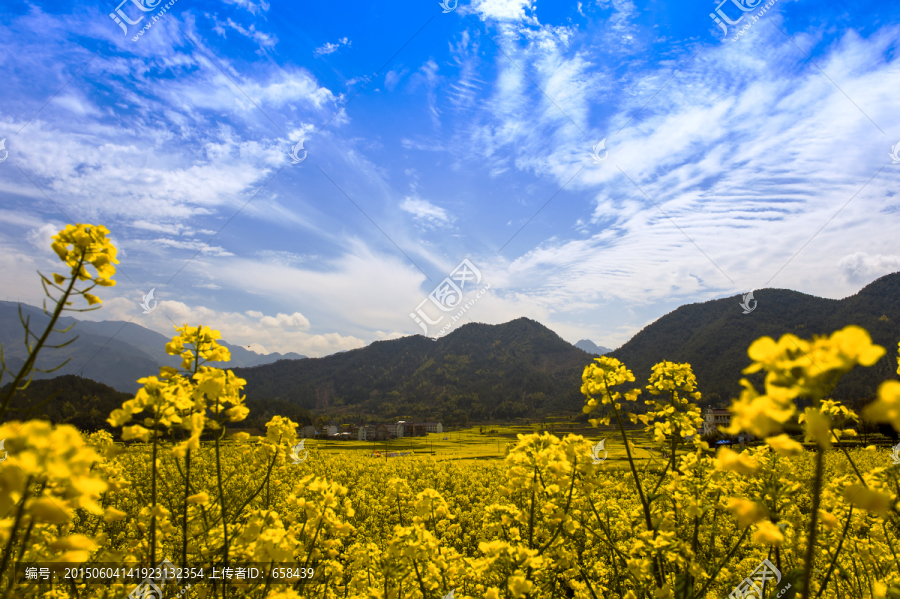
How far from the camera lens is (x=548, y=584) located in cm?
402

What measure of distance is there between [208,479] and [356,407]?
4092 inches

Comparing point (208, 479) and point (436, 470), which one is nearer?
point (208, 479)

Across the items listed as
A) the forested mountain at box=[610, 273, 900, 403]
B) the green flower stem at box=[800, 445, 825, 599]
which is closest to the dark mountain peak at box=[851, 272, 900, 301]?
the forested mountain at box=[610, 273, 900, 403]

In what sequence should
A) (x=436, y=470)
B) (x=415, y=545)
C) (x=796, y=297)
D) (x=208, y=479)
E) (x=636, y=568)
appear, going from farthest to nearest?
1. (x=796, y=297)
2. (x=436, y=470)
3. (x=208, y=479)
4. (x=636, y=568)
5. (x=415, y=545)

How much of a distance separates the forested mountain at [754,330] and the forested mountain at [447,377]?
74.6ft

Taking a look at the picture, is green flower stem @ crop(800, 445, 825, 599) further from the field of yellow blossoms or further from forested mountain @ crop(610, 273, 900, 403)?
forested mountain @ crop(610, 273, 900, 403)

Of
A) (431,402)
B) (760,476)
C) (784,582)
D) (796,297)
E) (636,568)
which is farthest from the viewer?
(431,402)

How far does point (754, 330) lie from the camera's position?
8519 centimetres

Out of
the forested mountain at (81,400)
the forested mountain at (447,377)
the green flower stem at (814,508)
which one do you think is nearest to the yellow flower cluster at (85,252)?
the green flower stem at (814,508)

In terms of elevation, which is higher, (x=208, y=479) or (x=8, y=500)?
(x=8, y=500)

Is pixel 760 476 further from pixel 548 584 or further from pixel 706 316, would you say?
pixel 706 316

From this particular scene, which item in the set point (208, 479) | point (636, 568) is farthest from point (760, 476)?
point (208, 479)

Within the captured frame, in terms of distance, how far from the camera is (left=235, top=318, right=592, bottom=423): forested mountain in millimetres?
94956

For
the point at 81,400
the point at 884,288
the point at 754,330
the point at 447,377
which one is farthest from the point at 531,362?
the point at 81,400
